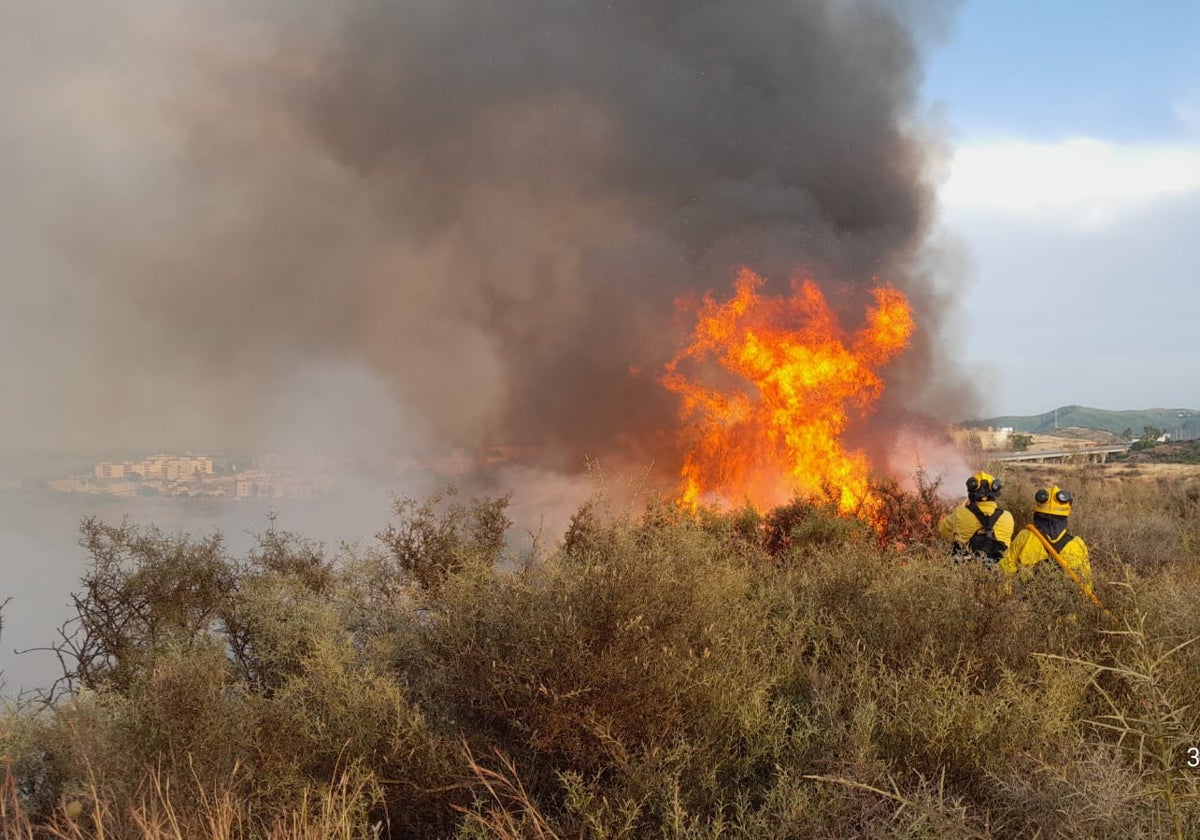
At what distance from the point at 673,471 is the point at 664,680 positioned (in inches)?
637

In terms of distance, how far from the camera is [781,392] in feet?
54.2

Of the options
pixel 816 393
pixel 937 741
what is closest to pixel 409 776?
pixel 937 741

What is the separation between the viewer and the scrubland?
3.10 meters

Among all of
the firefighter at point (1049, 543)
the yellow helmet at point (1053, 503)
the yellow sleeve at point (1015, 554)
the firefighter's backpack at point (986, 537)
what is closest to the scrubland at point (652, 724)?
the firefighter at point (1049, 543)

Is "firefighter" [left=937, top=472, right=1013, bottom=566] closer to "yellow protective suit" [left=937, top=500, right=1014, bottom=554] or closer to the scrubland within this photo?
"yellow protective suit" [left=937, top=500, right=1014, bottom=554]

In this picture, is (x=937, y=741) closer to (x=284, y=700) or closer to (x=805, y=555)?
(x=284, y=700)

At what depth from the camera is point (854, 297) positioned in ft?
60.2

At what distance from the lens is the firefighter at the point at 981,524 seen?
7.49 metres

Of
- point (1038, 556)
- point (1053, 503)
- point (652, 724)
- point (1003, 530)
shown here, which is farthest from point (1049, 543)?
point (652, 724)

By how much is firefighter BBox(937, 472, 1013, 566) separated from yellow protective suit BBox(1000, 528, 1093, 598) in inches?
17.3

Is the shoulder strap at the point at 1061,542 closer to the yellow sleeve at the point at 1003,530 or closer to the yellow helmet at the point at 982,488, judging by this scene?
the yellow sleeve at the point at 1003,530

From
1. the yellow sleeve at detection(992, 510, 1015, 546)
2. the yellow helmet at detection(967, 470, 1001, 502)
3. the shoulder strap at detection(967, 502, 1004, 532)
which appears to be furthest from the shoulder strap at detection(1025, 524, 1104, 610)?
the yellow helmet at detection(967, 470, 1001, 502)

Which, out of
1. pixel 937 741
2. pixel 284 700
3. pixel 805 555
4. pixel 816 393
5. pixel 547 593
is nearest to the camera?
pixel 937 741

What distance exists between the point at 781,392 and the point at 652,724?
536 inches
